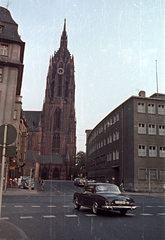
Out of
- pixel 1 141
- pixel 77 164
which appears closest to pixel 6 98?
pixel 1 141

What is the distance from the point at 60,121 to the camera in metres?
105

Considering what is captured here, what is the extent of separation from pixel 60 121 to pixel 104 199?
95687mm

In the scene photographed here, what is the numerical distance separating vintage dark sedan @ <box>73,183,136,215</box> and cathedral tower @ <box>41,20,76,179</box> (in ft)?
299

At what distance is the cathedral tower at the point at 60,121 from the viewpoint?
4090 inches

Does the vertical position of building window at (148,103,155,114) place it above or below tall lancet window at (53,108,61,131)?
below

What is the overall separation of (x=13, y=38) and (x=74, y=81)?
266ft

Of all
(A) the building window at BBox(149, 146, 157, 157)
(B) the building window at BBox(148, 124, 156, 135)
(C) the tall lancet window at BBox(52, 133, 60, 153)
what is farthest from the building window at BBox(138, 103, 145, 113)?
(C) the tall lancet window at BBox(52, 133, 60, 153)

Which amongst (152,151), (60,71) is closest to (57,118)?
(60,71)

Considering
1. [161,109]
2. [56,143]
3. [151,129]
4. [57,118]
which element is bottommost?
[151,129]

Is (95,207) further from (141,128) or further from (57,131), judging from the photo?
(57,131)

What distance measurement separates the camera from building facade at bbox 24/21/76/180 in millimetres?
103312

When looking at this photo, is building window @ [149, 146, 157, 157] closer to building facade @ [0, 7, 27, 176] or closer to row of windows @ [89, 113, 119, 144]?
row of windows @ [89, 113, 119, 144]

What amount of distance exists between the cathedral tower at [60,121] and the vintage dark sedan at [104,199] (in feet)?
299

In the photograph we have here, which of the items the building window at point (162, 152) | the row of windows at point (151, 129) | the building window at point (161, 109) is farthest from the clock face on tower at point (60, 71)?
the building window at point (162, 152)
